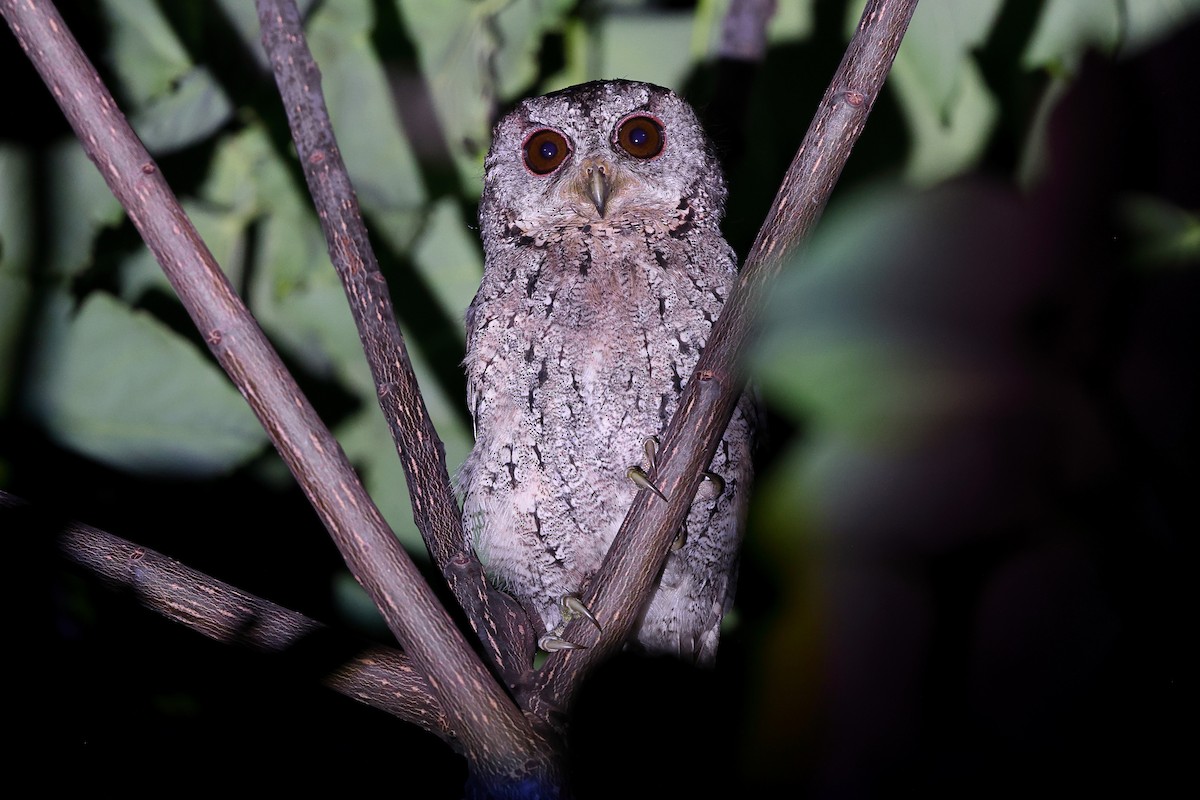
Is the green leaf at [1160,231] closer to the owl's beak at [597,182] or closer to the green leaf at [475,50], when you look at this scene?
the owl's beak at [597,182]

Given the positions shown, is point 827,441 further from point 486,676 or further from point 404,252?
point 486,676

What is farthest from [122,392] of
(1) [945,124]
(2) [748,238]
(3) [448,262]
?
(1) [945,124]

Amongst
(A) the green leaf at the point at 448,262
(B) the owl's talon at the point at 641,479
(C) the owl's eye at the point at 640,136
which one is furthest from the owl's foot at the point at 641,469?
(A) the green leaf at the point at 448,262

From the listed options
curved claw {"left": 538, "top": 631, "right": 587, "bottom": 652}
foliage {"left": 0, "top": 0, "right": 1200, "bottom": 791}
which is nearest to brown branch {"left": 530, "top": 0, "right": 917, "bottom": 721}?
curved claw {"left": 538, "top": 631, "right": 587, "bottom": 652}

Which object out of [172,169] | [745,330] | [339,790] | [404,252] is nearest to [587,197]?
[745,330]

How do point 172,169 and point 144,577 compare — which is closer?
point 144,577

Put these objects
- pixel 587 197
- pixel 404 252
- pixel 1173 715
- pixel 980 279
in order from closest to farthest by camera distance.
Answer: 1. pixel 587 197
2. pixel 1173 715
3. pixel 980 279
4. pixel 404 252

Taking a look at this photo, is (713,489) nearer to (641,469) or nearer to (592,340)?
(641,469)
